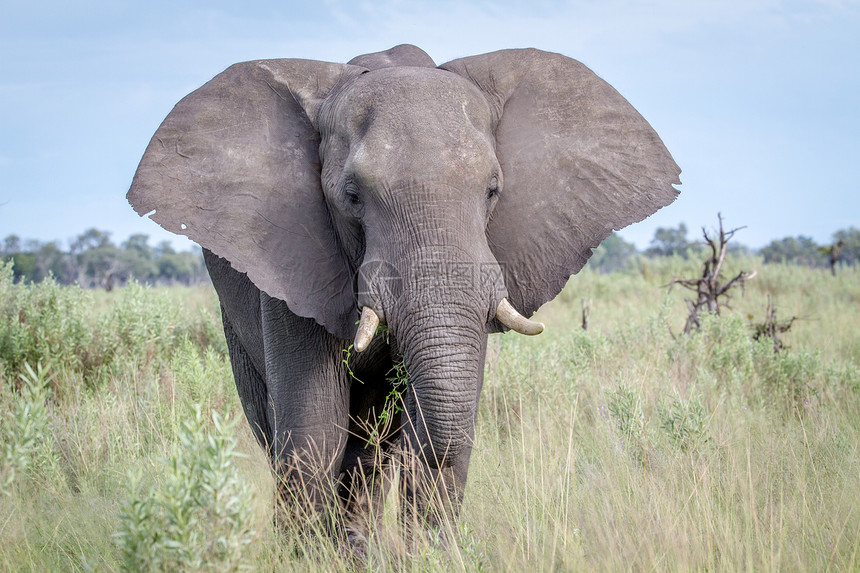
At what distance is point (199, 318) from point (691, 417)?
6.30 m

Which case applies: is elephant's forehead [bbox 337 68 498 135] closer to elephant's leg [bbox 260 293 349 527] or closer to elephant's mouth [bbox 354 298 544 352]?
elephant's mouth [bbox 354 298 544 352]

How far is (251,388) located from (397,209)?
7.30ft

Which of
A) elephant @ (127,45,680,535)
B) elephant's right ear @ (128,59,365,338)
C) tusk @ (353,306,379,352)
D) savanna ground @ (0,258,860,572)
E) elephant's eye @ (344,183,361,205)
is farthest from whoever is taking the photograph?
elephant's right ear @ (128,59,365,338)

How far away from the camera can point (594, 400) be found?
21.7ft

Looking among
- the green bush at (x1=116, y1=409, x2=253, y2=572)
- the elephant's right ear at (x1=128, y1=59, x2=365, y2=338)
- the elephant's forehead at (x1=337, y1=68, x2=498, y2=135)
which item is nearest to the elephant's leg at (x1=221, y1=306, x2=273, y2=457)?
the elephant's right ear at (x1=128, y1=59, x2=365, y2=338)

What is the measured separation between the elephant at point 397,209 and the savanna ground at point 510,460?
47cm

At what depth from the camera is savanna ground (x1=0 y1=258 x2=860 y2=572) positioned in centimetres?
295

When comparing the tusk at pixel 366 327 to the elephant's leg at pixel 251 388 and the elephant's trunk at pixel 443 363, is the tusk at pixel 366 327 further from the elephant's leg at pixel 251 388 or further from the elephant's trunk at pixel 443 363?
the elephant's leg at pixel 251 388

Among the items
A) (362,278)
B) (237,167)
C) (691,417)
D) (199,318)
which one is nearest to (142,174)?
(237,167)

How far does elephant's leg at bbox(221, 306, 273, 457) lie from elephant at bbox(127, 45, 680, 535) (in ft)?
2.68

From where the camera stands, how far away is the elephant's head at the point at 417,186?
3174 millimetres

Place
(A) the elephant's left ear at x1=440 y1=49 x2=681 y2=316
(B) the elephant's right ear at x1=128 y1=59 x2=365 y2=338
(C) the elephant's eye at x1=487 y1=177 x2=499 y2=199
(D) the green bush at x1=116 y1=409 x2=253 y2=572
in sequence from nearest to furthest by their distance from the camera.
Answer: (D) the green bush at x1=116 y1=409 x2=253 y2=572 < (C) the elephant's eye at x1=487 y1=177 x2=499 y2=199 < (B) the elephant's right ear at x1=128 y1=59 x2=365 y2=338 < (A) the elephant's left ear at x1=440 y1=49 x2=681 y2=316

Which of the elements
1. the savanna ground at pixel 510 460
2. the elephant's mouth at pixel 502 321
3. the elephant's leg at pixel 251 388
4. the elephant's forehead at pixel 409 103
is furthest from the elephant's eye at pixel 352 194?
the elephant's leg at pixel 251 388

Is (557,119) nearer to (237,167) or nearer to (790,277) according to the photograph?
(237,167)
